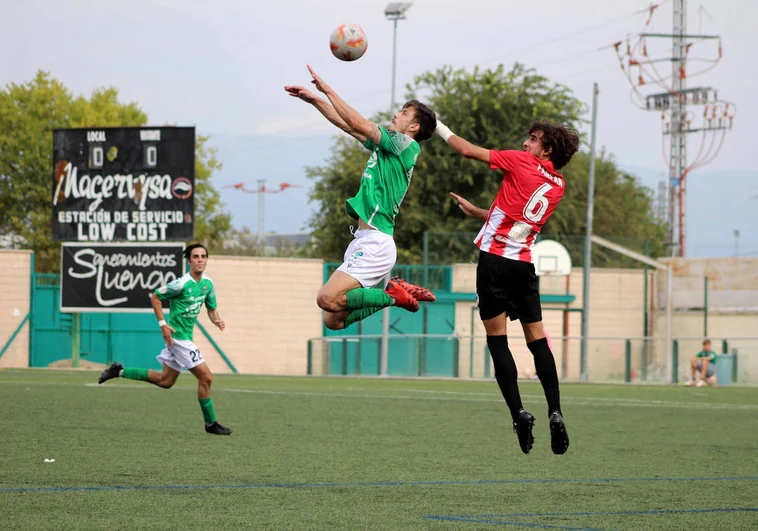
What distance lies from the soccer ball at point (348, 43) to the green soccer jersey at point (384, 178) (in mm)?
631

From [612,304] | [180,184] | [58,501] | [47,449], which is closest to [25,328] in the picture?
[180,184]

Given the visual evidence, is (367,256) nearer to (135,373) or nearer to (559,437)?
(559,437)

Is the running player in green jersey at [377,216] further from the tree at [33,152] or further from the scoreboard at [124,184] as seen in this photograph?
the tree at [33,152]

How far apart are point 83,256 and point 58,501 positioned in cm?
2158

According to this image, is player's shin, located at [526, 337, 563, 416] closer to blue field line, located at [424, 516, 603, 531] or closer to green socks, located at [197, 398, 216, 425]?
blue field line, located at [424, 516, 603, 531]

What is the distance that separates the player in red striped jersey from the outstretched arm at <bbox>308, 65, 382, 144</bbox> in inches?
23.2

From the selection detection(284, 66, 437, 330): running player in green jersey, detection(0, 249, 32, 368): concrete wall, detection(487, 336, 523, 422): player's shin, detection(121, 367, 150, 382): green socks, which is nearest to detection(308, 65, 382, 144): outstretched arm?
detection(284, 66, 437, 330): running player in green jersey

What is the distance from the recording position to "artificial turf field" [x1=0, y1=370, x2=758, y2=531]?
7.70m

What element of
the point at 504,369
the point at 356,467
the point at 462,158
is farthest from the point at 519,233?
the point at 462,158

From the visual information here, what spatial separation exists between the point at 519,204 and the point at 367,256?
51.5 inches

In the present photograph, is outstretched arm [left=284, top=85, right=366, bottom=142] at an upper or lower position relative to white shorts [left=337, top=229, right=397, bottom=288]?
upper

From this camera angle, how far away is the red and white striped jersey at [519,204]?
8.66m

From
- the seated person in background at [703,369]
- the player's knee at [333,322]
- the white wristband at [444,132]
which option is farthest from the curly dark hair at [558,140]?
the seated person in background at [703,369]

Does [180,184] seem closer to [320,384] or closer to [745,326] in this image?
[320,384]
